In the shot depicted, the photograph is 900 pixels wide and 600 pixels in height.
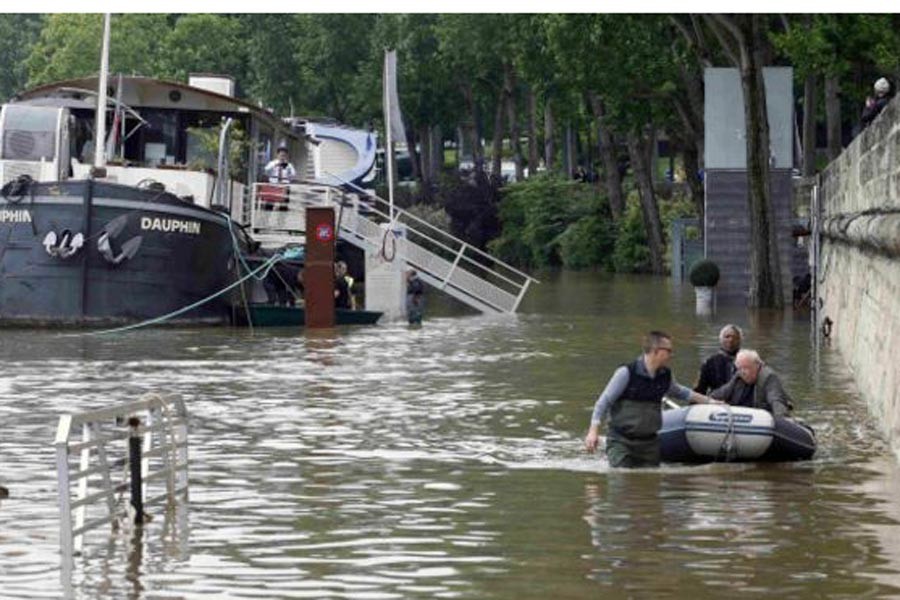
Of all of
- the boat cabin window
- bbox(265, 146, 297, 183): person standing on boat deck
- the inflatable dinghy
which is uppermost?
the boat cabin window

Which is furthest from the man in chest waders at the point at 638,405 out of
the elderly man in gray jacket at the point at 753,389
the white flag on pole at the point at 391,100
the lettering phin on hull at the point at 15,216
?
the white flag on pole at the point at 391,100

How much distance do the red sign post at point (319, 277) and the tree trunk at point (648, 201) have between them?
33.6 meters

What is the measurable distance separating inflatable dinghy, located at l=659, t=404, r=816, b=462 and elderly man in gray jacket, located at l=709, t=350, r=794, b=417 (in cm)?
39

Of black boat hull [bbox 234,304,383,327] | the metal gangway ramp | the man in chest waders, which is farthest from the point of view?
the metal gangway ramp

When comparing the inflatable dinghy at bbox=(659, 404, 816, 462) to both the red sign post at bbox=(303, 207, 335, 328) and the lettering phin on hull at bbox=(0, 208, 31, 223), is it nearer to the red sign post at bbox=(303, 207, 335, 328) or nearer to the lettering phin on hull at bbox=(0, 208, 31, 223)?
the red sign post at bbox=(303, 207, 335, 328)

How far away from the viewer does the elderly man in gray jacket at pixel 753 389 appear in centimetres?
2073

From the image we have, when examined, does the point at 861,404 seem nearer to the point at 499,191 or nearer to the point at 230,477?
the point at 230,477

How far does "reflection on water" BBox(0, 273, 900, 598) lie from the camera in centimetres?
1411

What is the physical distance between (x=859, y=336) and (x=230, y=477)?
474 inches

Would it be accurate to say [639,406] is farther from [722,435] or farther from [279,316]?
[279,316]

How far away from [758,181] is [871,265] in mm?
24196

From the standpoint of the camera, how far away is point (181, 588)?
13656mm

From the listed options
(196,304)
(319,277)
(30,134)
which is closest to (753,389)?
(319,277)

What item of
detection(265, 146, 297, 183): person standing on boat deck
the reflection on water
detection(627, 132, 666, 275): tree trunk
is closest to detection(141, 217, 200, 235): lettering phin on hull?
detection(265, 146, 297, 183): person standing on boat deck
